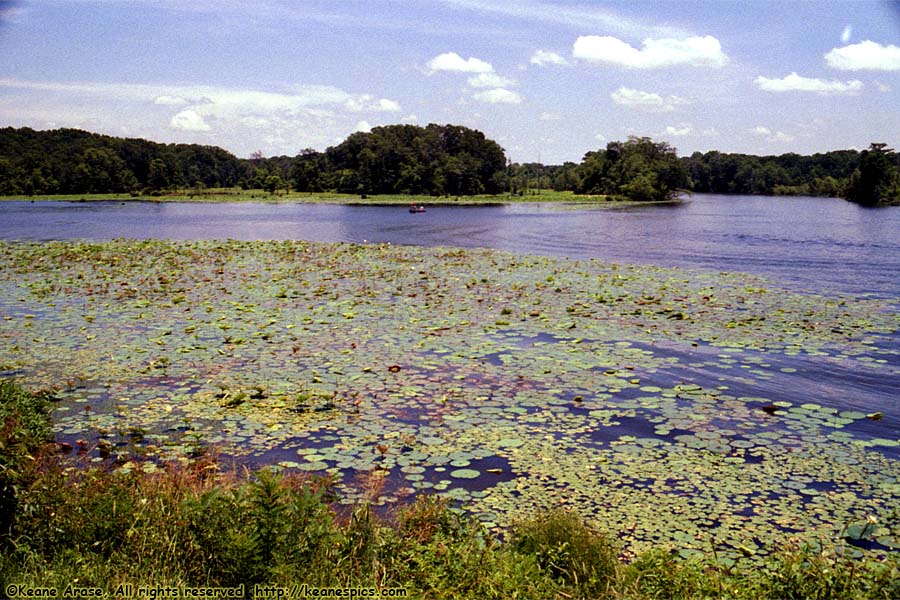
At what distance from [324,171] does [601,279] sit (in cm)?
13413

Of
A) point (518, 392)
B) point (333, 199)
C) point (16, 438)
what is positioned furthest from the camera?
point (333, 199)

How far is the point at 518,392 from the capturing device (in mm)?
10648

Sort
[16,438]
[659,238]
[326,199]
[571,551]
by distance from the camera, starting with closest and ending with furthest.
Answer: [571,551]
[16,438]
[659,238]
[326,199]

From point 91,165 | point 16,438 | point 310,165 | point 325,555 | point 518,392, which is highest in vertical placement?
point 310,165

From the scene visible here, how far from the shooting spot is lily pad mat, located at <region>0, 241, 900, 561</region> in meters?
7.32

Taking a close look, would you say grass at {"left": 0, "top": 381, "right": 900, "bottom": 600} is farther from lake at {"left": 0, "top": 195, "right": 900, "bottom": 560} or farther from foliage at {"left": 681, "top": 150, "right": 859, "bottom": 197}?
foliage at {"left": 681, "top": 150, "right": 859, "bottom": 197}

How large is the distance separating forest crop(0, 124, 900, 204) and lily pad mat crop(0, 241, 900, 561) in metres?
106

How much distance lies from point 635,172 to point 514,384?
395ft

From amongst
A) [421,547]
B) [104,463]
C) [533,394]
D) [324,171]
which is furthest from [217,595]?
[324,171]

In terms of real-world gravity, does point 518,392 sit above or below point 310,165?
below

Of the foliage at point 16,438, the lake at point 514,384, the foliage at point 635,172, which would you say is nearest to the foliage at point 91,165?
the foliage at point 635,172

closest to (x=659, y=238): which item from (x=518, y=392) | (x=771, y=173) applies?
(x=518, y=392)

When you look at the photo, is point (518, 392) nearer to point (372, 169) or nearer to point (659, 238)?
point (659, 238)

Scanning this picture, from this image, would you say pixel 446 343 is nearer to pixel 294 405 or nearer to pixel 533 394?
pixel 533 394
